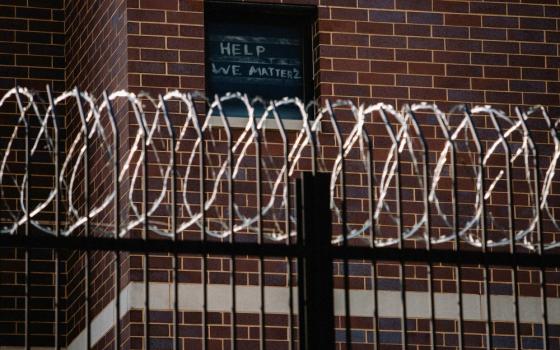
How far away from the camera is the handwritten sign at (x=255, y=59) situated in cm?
1656

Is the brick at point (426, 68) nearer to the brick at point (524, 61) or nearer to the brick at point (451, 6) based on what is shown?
the brick at point (451, 6)

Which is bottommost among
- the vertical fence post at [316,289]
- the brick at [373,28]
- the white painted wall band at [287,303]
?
the white painted wall band at [287,303]

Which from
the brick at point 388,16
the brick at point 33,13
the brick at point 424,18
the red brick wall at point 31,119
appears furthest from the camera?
the brick at point 33,13

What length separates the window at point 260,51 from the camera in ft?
54.3

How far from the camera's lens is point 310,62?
16.7 meters

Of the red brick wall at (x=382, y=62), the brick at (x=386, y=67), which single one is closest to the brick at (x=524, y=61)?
the red brick wall at (x=382, y=62)

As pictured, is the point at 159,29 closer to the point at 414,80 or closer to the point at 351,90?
the point at 351,90

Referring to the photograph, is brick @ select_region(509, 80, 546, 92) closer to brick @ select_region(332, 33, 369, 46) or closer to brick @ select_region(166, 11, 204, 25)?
brick @ select_region(332, 33, 369, 46)

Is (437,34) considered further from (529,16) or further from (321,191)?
(321,191)

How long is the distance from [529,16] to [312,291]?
8649 millimetres

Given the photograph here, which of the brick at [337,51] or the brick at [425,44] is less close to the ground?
the brick at [425,44]

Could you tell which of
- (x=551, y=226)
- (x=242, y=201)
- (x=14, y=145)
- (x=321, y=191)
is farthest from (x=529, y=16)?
(x=321, y=191)

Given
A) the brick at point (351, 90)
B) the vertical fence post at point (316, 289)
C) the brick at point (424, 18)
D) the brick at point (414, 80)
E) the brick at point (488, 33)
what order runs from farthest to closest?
1. the brick at point (488, 33)
2. the brick at point (424, 18)
3. the brick at point (414, 80)
4. the brick at point (351, 90)
5. the vertical fence post at point (316, 289)

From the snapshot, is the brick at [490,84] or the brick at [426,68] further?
the brick at [490,84]
